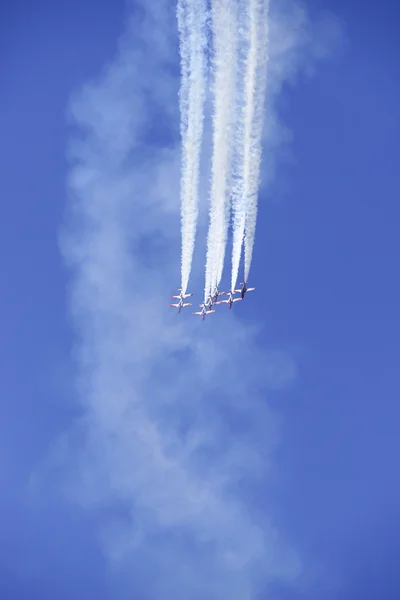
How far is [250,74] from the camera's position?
2489 centimetres

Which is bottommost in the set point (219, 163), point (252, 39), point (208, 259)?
point (208, 259)

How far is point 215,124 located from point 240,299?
36.5 feet

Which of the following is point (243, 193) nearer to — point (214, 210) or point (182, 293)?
point (214, 210)

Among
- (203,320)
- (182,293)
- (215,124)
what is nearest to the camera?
(215,124)

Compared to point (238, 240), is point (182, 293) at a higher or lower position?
higher

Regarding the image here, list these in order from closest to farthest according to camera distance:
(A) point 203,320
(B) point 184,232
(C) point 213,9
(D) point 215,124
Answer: (C) point 213,9
(D) point 215,124
(B) point 184,232
(A) point 203,320

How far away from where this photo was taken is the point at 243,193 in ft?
87.8

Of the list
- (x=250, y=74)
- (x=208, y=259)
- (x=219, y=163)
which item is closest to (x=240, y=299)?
(x=208, y=259)

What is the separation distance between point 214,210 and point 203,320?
1009cm

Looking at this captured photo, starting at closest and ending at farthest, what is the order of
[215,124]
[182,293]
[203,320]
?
1. [215,124]
2. [182,293]
3. [203,320]

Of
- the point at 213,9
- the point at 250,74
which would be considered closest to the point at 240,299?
→ the point at 250,74

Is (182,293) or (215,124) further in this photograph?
(182,293)

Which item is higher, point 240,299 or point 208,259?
point 240,299

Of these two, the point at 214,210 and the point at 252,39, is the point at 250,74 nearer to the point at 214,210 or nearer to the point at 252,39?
the point at 252,39
